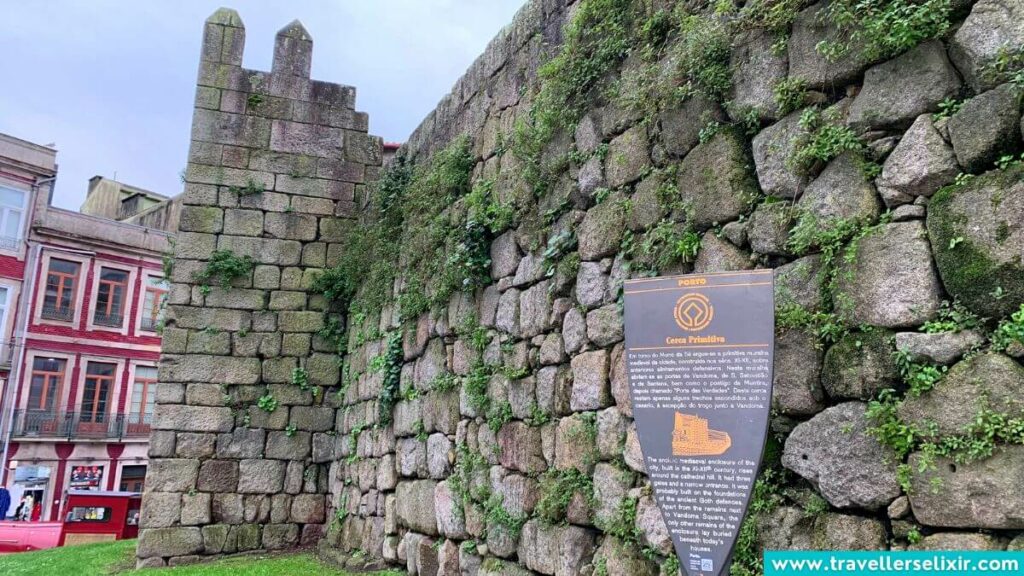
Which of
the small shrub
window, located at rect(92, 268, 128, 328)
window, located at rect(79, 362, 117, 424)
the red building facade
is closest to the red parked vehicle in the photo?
the small shrub

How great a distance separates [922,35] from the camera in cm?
256

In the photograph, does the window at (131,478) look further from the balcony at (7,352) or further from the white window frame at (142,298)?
the balcony at (7,352)

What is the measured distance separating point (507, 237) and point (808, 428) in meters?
2.84

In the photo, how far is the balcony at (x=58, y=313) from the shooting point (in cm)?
2323

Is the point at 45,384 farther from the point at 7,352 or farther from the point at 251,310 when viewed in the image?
the point at 251,310

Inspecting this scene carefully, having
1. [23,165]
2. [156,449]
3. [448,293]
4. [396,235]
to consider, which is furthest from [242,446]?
[23,165]

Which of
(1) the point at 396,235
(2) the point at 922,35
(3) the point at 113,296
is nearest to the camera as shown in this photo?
(2) the point at 922,35

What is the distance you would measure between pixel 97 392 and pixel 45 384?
58.9 inches

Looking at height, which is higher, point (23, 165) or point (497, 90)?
point (23, 165)

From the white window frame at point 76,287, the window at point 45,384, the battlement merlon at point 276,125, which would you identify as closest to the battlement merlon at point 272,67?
the battlement merlon at point 276,125

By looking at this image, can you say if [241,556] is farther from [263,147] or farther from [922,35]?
[922,35]

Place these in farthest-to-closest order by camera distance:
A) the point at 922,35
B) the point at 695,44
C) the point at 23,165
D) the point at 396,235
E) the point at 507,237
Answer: the point at 23,165, the point at 396,235, the point at 507,237, the point at 695,44, the point at 922,35

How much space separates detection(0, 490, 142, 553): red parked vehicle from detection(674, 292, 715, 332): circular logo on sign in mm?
11393

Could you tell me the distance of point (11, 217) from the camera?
2241cm
